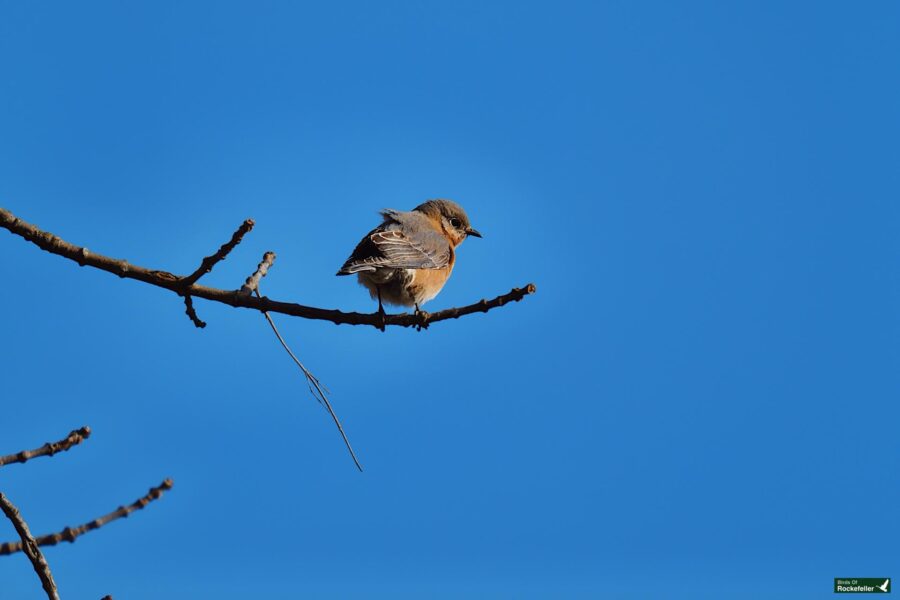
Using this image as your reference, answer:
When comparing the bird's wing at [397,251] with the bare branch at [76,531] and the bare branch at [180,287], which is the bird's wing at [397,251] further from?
the bare branch at [76,531]

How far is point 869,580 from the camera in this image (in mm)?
10641

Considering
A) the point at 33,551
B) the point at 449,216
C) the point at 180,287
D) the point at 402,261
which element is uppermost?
the point at 449,216

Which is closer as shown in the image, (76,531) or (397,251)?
(76,531)

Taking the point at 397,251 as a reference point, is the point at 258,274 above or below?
below

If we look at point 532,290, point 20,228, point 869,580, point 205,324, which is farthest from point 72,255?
point 869,580

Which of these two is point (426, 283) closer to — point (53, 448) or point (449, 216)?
point (449, 216)

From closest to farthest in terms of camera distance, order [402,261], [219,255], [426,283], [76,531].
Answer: [76,531]
[219,255]
[402,261]
[426,283]

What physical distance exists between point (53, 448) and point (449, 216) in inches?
291

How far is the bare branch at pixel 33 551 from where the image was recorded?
342 cm

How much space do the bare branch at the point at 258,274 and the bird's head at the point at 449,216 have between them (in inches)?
188

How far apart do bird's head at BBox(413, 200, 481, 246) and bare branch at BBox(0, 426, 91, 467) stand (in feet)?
23.0

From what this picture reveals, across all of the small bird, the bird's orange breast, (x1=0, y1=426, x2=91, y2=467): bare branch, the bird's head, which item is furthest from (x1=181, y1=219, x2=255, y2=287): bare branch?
the bird's head

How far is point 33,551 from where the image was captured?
11.2 ft

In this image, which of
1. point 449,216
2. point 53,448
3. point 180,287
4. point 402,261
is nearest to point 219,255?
point 180,287
